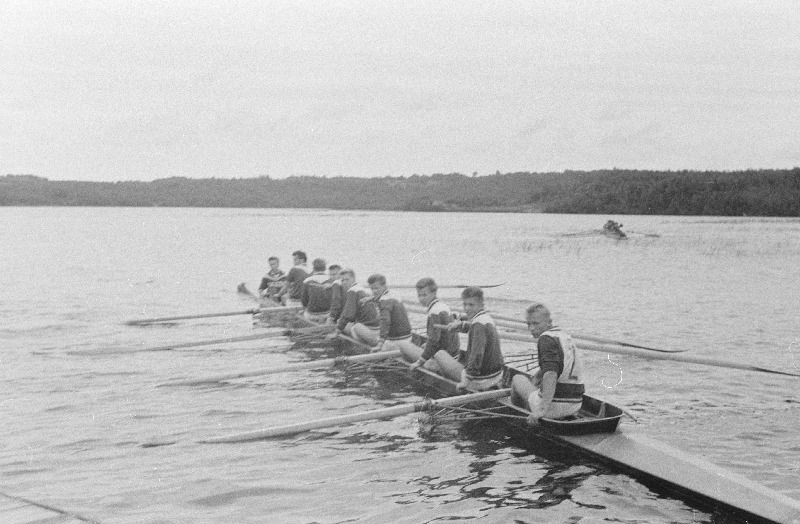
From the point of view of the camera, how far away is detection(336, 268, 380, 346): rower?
1730 centimetres

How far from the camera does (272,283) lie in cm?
2486

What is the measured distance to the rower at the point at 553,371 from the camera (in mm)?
10125

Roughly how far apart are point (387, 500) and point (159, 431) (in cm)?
457

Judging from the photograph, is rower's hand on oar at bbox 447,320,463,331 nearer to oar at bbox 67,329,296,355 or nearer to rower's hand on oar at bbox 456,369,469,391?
rower's hand on oar at bbox 456,369,469,391

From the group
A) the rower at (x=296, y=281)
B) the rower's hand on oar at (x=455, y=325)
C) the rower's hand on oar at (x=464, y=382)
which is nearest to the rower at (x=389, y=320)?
the rower's hand on oar at (x=455, y=325)

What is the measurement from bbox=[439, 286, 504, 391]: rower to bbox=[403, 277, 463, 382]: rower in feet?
1.68

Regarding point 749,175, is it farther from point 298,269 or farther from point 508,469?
point 508,469

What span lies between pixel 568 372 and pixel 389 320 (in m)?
5.63

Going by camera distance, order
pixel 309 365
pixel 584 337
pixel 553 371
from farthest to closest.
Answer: pixel 584 337 → pixel 309 365 → pixel 553 371

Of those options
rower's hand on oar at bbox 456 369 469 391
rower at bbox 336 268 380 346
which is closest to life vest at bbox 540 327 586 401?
rower's hand on oar at bbox 456 369 469 391

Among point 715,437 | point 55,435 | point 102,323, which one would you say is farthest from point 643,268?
point 55,435

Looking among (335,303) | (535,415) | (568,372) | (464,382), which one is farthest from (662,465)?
(335,303)

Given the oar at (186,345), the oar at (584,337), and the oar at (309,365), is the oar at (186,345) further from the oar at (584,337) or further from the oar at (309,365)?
the oar at (584,337)

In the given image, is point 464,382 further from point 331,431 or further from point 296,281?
point 296,281
